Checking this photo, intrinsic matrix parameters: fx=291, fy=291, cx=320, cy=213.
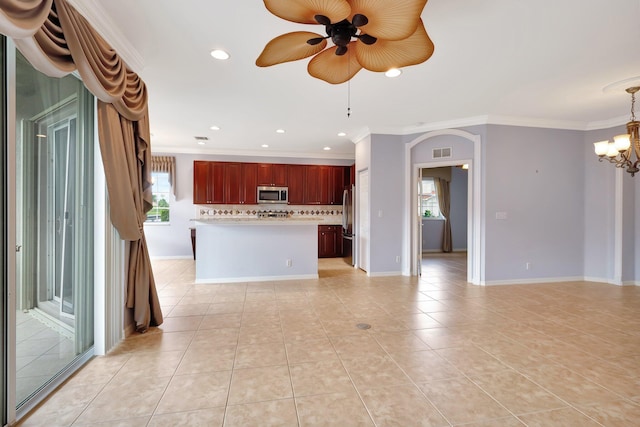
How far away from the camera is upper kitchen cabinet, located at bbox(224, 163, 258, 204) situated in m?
7.06

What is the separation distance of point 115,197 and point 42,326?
39.4 inches

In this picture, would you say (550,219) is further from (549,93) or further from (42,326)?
(42,326)

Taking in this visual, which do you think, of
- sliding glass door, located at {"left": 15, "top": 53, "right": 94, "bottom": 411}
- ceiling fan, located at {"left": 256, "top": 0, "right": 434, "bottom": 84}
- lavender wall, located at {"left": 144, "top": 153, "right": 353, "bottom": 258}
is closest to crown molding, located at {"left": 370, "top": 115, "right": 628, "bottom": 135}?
ceiling fan, located at {"left": 256, "top": 0, "right": 434, "bottom": 84}

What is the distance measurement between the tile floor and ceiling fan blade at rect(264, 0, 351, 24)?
2177 millimetres

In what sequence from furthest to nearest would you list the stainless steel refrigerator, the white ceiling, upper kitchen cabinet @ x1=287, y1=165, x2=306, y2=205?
upper kitchen cabinet @ x1=287, y1=165, x2=306, y2=205, the stainless steel refrigerator, the white ceiling

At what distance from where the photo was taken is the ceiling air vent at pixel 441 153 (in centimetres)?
500

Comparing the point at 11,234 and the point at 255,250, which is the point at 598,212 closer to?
the point at 255,250

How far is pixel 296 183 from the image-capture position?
742 centimetres

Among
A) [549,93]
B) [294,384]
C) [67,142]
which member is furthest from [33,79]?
[549,93]

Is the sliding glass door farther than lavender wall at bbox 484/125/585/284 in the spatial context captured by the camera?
No

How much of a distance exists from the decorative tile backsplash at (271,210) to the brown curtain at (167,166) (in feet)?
2.60

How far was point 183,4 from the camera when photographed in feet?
6.77

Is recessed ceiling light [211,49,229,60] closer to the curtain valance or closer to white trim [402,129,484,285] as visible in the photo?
the curtain valance

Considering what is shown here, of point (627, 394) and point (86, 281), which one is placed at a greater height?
point (86, 281)
